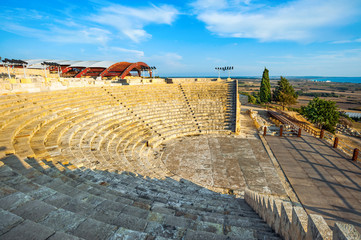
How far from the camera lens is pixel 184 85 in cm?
2592

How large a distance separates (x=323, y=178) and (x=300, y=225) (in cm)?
839

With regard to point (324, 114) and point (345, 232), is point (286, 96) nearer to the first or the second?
point (324, 114)

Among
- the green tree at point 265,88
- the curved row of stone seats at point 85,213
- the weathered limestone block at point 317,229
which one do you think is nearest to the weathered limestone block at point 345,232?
the weathered limestone block at point 317,229

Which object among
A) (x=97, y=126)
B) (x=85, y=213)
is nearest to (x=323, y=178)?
(x=85, y=213)

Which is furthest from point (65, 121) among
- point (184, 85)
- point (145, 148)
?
point (184, 85)

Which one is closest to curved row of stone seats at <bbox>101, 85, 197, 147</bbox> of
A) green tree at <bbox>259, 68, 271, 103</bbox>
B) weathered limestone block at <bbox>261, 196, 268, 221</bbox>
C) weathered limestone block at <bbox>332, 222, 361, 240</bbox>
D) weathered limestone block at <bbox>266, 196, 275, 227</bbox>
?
weathered limestone block at <bbox>261, 196, 268, 221</bbox>

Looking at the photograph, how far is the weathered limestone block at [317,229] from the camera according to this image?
8.10 feet

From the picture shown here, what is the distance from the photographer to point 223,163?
11.4 meters

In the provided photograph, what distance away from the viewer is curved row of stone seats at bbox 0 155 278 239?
271cm

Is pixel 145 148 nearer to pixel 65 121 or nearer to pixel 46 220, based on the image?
pixel 65 121

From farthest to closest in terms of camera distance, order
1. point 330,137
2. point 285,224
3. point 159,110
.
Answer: point 330,137 < point 159,110 < point 285,224

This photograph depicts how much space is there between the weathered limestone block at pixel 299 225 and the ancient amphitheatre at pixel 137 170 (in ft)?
0.06

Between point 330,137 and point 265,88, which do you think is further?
point 265,88

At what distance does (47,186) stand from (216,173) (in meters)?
8.14
